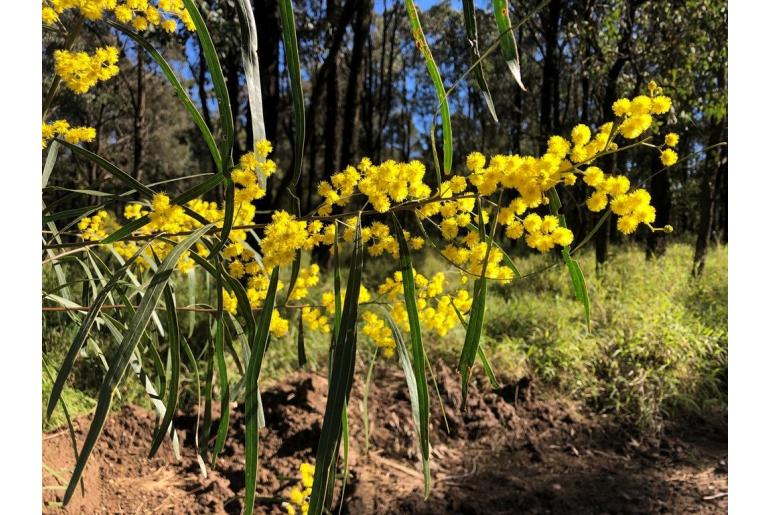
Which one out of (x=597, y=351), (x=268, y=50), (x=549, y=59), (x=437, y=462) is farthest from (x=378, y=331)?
(x=549, y=59)

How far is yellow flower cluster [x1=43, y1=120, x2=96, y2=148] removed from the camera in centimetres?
113

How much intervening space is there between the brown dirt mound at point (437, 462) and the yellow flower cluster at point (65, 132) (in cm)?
116

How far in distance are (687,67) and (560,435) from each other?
12.8 feet

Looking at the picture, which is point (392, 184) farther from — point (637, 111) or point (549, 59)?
point (549, 59)

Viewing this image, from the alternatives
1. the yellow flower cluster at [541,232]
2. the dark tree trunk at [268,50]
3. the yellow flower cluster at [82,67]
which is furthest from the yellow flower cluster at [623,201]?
the dark tree trunk at [268,50]

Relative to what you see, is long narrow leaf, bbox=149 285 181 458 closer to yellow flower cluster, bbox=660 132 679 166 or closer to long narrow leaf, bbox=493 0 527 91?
long narrow leaf, bbox=493 0 527 91

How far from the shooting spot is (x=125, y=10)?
0.99 m

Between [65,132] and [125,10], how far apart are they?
338 mm

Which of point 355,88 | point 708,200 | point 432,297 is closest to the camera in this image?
point 432,297

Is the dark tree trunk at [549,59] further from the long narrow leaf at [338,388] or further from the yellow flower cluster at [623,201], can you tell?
the long narrow leaf at [338,388]

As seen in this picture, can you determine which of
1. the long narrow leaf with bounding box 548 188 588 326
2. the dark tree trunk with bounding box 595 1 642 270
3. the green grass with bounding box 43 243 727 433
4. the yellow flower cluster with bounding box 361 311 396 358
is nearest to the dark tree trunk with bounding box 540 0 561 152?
the dark tree trunk with bounding box 595 1 642 270

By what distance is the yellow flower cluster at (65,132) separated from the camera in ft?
3.69

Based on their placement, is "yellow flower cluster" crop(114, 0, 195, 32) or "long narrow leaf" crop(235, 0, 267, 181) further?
"yellow flower cluster" crop(114, 0, 195, 32)

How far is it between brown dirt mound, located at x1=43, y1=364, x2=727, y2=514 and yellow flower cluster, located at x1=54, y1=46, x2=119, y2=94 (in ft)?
4.38
